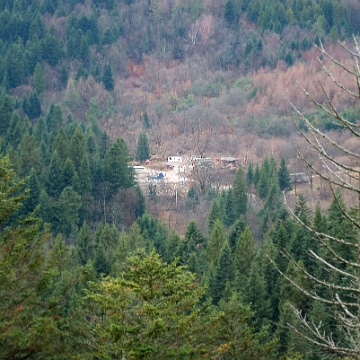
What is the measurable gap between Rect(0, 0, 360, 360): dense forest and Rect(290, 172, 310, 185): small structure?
109 cm

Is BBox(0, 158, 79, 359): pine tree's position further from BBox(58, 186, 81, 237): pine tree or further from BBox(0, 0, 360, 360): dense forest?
BBox(58, 186, 81, 237): pine tree

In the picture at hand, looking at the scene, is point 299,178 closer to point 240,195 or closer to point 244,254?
point 240,195

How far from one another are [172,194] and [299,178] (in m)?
10.5

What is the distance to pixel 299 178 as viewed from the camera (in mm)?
57406

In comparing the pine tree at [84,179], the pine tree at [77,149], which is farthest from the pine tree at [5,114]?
the pine tree at [84,179]

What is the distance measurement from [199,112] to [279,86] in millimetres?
10226

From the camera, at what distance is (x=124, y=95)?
86.2m

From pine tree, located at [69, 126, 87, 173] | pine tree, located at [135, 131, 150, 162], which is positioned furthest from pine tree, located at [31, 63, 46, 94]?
pine tree, located at [69, 126, 87, 173]

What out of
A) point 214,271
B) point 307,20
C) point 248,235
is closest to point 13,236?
point 214,271

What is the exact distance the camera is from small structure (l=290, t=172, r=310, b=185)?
185 ft

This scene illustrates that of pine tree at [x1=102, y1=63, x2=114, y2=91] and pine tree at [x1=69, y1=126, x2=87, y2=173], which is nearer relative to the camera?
pine tree at [x1=69, y1=126, x2=87, y2=173]

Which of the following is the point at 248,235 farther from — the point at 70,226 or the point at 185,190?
the point at 185,190

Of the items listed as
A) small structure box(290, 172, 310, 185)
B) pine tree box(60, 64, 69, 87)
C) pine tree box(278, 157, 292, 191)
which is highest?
pine tree box(60, 64, 69, 87)

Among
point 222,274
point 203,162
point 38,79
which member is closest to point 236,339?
point 222,274
